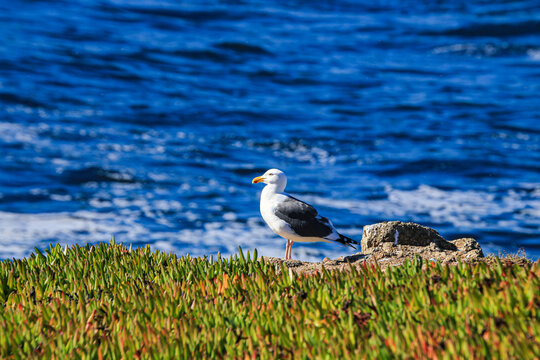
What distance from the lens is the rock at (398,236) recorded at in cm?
808

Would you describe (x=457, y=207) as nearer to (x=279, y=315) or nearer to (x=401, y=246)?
(x=401, y=246)

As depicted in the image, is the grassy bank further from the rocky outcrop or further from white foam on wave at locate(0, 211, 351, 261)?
white foam on wave at locate(0, 211, 351, 261)

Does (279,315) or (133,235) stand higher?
(133,235)

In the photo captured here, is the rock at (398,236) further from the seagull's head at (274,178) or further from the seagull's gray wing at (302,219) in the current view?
the seagull's head at (274,178)

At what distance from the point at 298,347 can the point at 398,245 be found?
3.82 m

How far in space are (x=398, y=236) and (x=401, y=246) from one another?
1.28 ft

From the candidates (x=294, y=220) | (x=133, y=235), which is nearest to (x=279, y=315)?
(x=294, y=220)

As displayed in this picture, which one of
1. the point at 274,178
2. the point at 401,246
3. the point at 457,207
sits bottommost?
the point at 401,246

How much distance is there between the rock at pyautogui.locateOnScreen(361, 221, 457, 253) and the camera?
8.08 m

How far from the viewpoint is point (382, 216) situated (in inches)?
577

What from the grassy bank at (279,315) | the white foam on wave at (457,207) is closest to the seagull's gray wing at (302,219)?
the grassy bank at (279,315)

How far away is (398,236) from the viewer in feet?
26.7

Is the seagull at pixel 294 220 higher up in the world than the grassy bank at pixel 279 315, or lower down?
higher up

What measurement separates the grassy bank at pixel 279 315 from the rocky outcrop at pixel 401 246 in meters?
1.51
